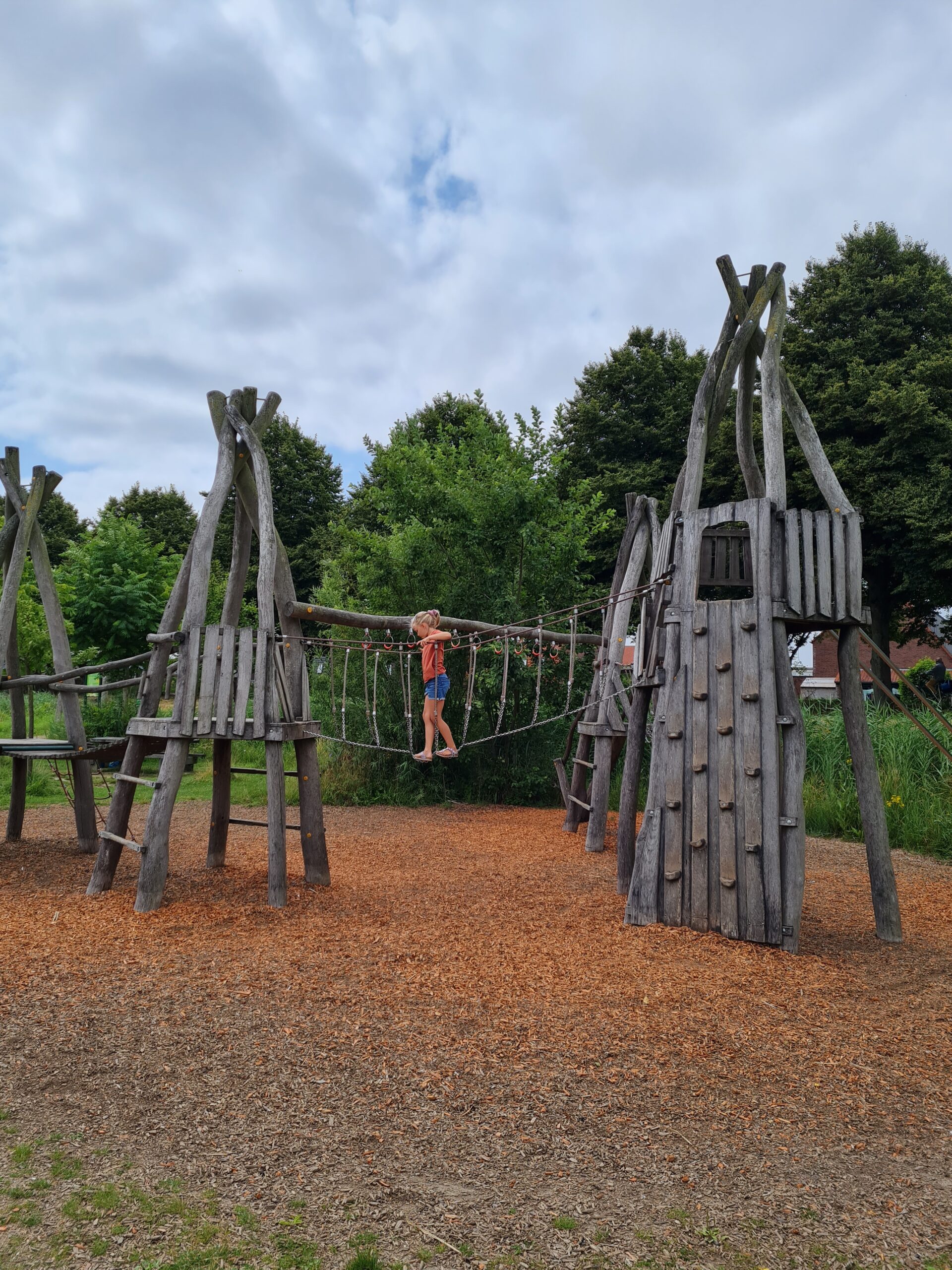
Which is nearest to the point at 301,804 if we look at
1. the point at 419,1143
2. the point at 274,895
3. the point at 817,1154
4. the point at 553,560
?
the point at 274,895

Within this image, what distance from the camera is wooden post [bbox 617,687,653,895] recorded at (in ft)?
21.4

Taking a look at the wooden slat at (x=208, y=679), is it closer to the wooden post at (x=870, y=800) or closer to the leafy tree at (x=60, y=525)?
the wooden post at (x=870, y=800)

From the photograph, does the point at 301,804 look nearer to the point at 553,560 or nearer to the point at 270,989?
the point at 270,989

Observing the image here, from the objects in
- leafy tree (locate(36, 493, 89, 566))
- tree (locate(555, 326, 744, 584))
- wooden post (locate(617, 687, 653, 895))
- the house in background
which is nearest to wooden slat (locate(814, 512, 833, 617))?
wooden post (locate(617, 687, 653, 895))

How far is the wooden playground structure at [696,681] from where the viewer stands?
17.2 feet

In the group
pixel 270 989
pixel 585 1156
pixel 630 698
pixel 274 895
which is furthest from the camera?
pixel 630 698

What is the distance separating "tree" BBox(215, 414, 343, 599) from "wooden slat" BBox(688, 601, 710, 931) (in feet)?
75.1

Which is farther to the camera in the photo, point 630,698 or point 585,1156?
point 630,698

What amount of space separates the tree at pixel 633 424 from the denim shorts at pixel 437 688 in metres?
12.1

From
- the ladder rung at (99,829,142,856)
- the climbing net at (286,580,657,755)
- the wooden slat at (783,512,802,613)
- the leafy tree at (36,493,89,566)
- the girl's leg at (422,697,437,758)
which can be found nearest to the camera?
the wooden slat at (783,512,802,613)

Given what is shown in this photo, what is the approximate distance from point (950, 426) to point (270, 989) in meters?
17.0

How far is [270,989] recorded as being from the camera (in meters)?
4.34

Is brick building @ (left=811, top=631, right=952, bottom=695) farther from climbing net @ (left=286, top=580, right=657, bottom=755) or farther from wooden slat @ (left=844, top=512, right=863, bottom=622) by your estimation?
wooden slat @ (left=844, top=512, right=863, bottom=622)

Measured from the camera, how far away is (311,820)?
6.58m
